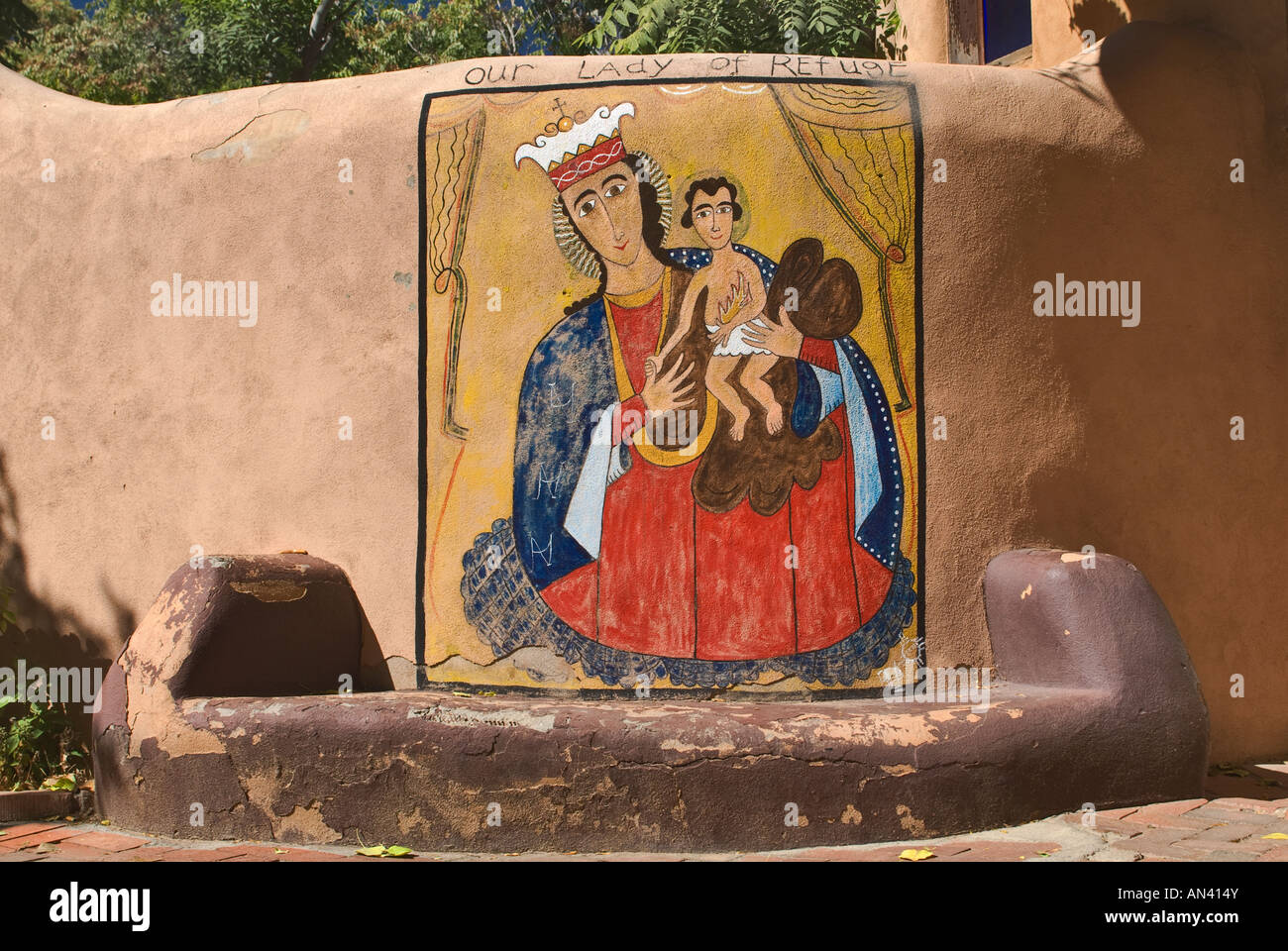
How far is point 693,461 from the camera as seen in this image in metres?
5.46

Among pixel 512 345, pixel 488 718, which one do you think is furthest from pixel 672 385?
pixel 488 718

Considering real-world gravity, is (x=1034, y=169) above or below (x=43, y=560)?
above

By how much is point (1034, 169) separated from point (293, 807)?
464 cm

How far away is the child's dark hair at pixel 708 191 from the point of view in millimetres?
5578

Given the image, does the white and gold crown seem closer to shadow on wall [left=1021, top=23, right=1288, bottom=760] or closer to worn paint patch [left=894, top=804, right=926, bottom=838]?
shadow on wall [left=1021, top=23, right=1288, bottom=760]


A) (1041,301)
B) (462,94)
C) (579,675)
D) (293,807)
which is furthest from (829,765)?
(462,94)

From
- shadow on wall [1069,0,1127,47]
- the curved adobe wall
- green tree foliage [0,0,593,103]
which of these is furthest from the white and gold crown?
green tree foliage [0,0,593,103]

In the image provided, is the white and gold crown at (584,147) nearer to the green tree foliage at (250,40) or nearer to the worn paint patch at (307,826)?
the worn paint patch at (307,826)

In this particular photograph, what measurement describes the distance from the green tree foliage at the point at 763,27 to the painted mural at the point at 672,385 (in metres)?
5.76

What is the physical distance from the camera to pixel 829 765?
4.54 m

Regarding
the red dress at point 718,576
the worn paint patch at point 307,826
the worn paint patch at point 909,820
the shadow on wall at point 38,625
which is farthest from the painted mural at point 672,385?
the shadow on wall at point 38,625

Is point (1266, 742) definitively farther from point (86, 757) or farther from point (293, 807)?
point (86, 757)

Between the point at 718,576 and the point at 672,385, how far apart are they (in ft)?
3.11

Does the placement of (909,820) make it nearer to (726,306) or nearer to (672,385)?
(672,385)
